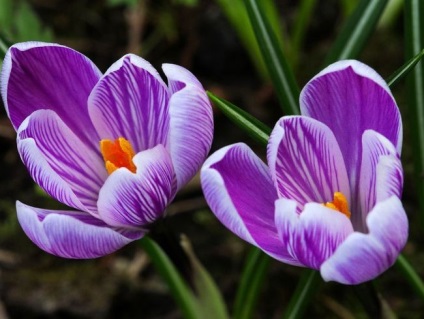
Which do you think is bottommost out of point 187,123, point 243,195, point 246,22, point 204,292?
point 204,292

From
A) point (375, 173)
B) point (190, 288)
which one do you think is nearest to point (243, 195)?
point (375, 173)

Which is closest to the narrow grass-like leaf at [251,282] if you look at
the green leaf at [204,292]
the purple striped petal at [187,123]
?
the green leaf at [204,292]

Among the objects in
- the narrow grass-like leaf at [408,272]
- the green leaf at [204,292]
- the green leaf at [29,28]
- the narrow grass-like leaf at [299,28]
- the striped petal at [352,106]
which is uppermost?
the striped petal at [352,106]

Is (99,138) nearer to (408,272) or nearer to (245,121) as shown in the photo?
(245,121)

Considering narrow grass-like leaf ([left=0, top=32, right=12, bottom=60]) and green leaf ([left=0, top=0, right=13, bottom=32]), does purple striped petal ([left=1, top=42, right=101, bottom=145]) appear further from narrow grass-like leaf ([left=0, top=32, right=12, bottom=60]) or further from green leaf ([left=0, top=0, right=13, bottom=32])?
green leaf ([left=0, top=0, right=13, bottom=32])

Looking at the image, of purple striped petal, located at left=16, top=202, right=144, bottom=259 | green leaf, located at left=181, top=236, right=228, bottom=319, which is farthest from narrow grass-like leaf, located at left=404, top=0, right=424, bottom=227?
purple striped petal, located at left=16, top=202, right=144, bottom=259

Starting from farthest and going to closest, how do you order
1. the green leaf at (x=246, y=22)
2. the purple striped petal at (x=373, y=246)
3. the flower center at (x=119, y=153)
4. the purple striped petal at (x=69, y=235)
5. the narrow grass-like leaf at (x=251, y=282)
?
the green leaf at (x=246, y=22) < the narrow grass-like leaf at (x=251, y=282) < the flower center at (x=119, y=153) < the purple striped petal at (x=69, y=235) < the purple striped petal at (x=373, y=246)

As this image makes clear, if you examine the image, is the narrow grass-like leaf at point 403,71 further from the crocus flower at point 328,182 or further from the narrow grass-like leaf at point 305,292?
the narrow grass-like leaf at point 305,292
